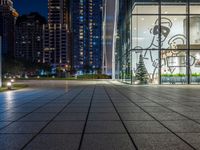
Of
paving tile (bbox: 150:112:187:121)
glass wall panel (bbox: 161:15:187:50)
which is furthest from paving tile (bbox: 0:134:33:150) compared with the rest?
glass wall panel (bbox: 161:15:187:50)

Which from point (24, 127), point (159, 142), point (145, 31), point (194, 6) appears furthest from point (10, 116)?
point (194, 6)

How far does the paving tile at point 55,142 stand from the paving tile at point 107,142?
235 mm

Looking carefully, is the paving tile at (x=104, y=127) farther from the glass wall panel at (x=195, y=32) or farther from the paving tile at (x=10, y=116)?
the glass wall panel at (x=195, y=32)

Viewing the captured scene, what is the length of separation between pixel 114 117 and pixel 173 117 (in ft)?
6.40

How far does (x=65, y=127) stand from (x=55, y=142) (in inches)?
70.5

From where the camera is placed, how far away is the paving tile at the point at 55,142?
6.62m

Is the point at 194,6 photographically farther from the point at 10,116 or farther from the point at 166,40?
the point at 10,116

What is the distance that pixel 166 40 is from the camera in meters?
40.0

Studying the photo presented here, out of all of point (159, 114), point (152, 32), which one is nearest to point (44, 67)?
point (152, 32)

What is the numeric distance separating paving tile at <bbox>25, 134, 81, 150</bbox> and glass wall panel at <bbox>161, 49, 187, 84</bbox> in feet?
109

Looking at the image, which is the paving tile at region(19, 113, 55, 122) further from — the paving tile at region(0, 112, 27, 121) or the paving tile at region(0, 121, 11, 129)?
the paving tile at region(0, 121, 11, 129)

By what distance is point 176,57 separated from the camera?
1571 inches

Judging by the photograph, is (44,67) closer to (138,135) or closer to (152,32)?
(152,32)

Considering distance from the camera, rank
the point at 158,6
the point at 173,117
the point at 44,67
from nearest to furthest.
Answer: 1. the point at 173,117
2. the point at 158,6
3. the point at 44,67
